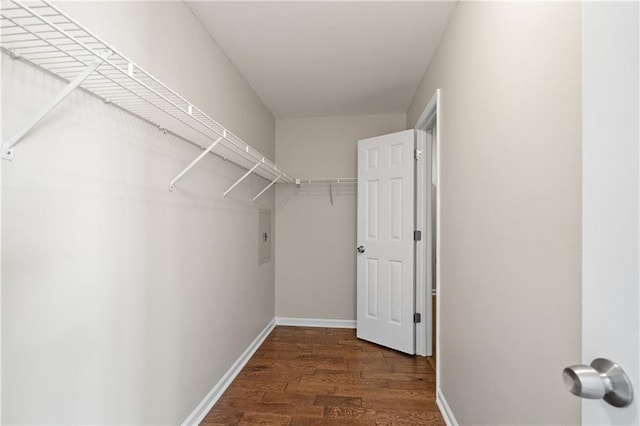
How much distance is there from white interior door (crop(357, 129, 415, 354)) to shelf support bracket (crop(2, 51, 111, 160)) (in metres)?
2.55

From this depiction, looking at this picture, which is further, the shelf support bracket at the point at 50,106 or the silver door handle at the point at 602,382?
the shelf support bracket at the point at 50,106

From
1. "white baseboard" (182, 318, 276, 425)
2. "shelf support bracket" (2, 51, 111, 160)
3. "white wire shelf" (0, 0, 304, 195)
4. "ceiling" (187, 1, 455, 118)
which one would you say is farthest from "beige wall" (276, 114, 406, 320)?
"shelf support bracket" (2, 51, 111, 160)

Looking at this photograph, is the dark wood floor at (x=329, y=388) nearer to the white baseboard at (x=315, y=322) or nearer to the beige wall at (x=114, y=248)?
the beige wall at (x=114, y=248)

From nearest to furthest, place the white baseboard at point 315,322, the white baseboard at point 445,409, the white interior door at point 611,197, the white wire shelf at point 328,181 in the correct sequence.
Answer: the white interior door at point 611,197 → the white baseboard at point 445,409 → the white wire shelf at point 328,181 → the white baseboard at point 315,322

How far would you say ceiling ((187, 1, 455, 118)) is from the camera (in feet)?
6.13

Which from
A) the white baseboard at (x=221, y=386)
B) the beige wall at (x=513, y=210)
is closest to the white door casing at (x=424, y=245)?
the beige wall at (x=513, y=210)

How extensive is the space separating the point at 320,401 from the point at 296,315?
1.68 meters

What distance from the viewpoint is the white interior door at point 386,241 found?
9.73ft

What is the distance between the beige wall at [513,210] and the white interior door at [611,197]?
0.39 meters

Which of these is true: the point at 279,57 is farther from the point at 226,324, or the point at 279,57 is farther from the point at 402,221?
the point at 226,324

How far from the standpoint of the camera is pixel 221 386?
2.26 m

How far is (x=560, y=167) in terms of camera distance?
0.92 metres

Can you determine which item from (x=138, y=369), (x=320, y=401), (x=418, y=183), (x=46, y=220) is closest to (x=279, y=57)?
(x=418, y=183)

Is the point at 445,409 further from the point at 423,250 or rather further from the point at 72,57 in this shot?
the point at 72,57
